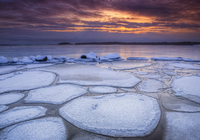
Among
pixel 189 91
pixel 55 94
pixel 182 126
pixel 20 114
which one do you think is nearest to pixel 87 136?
pixel 20 114

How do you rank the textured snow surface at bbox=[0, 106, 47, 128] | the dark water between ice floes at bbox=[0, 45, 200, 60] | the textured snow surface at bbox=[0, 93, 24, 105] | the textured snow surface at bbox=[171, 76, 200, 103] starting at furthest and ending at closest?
the dark water between ice floes at bbox=[0, 45, 200, 60] < the textured snow surface at bbox=[171, 76, 200, 103] < the textured snow surface at bbox=[0, 93, 24, 105] < the textured snow surface at bbox=[0, 106, 47, 128]

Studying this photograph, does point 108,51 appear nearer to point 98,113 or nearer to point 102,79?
point 102,79

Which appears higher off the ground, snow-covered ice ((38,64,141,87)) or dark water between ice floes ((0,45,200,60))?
dark water between ice floes ((0,45,200,60))

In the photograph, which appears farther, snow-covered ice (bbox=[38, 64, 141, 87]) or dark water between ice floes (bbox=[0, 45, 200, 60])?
dark water between ice floes (bbox=[0, 45, 200, 60])

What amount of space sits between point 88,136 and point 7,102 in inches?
66.7

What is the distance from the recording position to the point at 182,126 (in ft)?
4.63

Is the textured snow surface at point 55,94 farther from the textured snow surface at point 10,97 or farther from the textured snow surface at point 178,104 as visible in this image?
the textured snow surface at point 178,104

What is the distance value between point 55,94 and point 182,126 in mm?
2170

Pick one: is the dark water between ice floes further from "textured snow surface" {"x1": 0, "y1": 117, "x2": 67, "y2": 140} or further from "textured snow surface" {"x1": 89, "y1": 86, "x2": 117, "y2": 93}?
"textured snow surface" {"x1": 0, "y1": 117, "x2": 67, "y2": 140}

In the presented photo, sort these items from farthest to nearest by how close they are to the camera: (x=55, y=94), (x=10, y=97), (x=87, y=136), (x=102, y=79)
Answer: (x=102, y=79)
(x=55, y=94)
(x=10, y=97)
(x=87, y=136)

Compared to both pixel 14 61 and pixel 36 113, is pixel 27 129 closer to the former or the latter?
pixel 36 113

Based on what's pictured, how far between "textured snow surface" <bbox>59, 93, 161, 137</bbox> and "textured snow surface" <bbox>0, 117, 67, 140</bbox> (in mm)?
181

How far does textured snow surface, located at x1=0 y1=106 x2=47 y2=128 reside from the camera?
4.85 ft

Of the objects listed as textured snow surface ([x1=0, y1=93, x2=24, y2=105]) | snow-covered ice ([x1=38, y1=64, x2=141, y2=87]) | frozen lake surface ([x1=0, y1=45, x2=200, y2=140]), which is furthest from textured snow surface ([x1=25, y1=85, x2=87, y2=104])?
snow-covered ice ([x1=38, y1=64, x2=141, y2=87])
